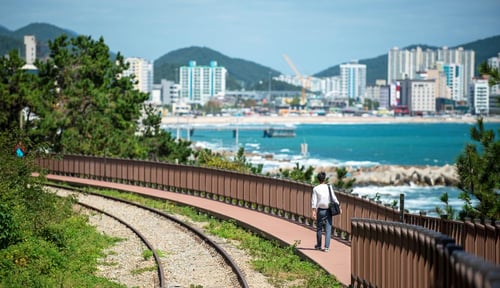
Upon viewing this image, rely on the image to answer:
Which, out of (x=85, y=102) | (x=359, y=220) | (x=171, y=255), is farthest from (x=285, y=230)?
(x=85, y=102)

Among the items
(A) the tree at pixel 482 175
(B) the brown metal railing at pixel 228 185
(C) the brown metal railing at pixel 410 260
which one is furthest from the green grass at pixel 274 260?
(A) the tree at pixel 482 175

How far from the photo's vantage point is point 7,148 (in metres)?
28.4

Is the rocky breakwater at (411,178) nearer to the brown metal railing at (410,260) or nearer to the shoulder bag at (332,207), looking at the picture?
the shoulder bag at (332,207)

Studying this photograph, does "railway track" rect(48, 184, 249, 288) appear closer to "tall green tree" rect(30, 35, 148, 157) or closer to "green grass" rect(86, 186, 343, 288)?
"green grass" rect(86, 186, 343, 288)

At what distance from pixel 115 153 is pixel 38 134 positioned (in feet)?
17.3

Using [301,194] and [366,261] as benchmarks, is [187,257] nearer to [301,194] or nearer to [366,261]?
[301,194]

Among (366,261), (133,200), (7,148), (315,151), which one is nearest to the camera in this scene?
(366,261)

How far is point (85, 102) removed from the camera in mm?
56250

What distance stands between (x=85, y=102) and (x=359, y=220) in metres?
43.4

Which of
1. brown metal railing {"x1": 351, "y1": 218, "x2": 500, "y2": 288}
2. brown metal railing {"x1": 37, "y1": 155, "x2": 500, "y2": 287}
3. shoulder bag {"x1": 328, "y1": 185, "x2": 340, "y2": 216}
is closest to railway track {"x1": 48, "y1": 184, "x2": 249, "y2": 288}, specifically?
shoulder bag {"x1": 328, "y1": 185, "x2": 340, "y2": 216}

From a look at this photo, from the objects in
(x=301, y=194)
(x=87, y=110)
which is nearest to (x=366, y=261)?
(x=301, y=194)

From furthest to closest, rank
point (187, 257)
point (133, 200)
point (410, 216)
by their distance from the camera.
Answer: point (133, 200)
point (187, 257)
point (410, 216)

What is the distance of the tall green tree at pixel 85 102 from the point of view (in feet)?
167

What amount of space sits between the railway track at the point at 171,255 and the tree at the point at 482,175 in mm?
6468
